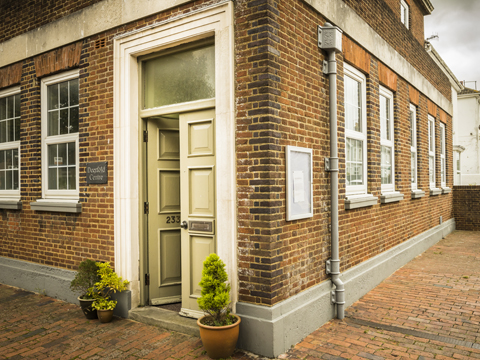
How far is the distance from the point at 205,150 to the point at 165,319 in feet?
7.00

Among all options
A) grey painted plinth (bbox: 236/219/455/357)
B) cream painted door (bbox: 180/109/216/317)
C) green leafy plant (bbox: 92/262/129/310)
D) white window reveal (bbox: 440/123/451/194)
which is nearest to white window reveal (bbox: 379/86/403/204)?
grey painted plinth (bbox: 236/219/455/357)

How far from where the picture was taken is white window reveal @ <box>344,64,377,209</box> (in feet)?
20.4

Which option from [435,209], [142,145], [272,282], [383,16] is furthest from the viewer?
[435,209]

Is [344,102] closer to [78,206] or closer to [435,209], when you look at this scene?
[78,206]

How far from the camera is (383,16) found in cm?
754

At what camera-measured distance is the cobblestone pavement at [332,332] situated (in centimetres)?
413

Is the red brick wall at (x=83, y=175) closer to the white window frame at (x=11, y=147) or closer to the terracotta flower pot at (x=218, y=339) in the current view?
the white window frame at (x=11, y=147)

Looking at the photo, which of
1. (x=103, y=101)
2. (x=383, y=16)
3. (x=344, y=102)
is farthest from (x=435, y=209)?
(x=103, y=101)

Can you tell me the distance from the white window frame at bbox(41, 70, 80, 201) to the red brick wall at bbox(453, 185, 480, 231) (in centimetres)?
1266

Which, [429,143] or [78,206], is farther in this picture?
[429,143]

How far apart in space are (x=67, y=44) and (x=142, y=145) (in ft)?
7.18

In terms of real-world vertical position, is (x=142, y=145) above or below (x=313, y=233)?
above

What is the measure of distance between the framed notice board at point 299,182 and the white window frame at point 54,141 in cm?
339

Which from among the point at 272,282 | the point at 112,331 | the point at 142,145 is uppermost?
the point at 142,145
